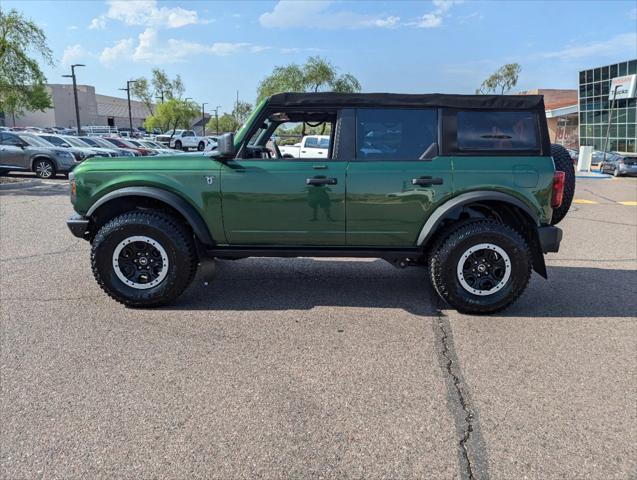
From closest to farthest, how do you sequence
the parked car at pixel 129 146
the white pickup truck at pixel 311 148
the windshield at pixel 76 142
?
the white pickup truck at pixel 311 148 < the windshield at pixel 76 142 < the parked car at pixel 129 146

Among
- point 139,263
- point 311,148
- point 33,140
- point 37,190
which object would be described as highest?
point 33,140

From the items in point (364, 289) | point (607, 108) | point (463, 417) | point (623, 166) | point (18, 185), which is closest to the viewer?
point (463, 417)

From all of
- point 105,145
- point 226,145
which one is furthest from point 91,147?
point 226,145

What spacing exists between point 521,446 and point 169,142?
4351 centimetres

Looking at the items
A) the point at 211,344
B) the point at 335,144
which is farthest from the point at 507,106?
the point at 211,344

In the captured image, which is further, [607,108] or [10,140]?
[607,108]

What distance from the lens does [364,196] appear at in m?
4.28

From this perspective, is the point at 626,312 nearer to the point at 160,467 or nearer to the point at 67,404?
the point at 160,467

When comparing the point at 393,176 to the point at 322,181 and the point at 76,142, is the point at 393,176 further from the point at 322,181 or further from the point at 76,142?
the point at 76,142

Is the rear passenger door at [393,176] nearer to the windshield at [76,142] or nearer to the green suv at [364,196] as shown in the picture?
the green suv at [364,196]

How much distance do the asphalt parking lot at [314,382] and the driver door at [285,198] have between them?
0.73 meters

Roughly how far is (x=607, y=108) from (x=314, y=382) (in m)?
49.9

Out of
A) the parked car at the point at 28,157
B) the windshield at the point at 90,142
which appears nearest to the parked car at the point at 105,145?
the windshield at the point at 90,142

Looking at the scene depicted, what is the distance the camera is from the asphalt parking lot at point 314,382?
7.91ft
